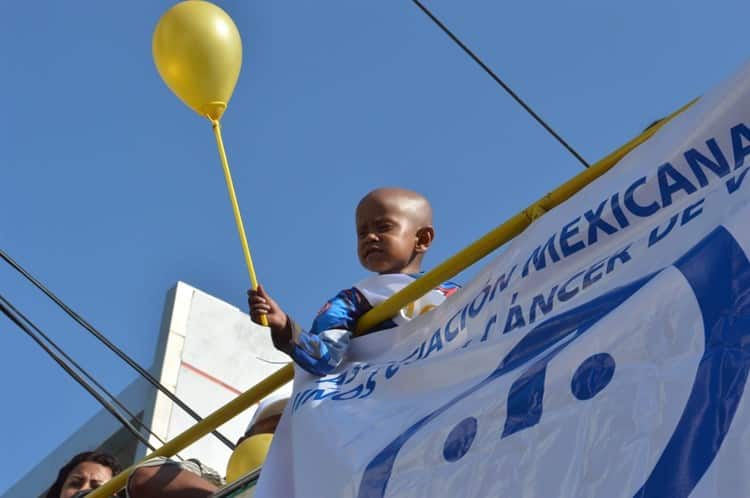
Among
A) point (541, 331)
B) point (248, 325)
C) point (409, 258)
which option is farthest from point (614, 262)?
point (248, 325)

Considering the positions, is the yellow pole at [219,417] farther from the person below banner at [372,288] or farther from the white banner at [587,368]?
the white banner at [587,368]

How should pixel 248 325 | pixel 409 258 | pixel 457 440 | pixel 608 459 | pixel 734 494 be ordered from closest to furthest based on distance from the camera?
pixel 734 494, pixel 608 459, pixel 457 440, pixel 409 258, pixel 248 325

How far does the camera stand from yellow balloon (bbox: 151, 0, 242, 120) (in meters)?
4.59

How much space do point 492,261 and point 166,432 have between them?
910 centimetres

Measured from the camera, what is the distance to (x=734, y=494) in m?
2.33

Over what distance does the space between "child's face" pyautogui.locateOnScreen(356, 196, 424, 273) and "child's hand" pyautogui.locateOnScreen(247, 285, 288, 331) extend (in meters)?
0.77

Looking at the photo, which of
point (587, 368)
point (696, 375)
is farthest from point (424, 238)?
point (696, 375)

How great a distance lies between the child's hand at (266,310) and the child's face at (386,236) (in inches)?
30.4

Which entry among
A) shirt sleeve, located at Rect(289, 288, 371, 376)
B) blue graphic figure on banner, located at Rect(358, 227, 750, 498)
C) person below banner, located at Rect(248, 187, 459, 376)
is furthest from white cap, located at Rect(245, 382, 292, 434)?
blue graphic figure on banner, located at Rect(358, 227, 750, 498)

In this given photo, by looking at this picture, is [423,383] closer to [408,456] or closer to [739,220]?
[408,456]

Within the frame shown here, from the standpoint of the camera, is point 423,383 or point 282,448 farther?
point 282,448

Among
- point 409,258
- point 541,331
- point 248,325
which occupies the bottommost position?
point 541,331

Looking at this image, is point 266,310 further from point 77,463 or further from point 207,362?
point 207,362

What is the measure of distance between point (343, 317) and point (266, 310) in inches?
15.6
